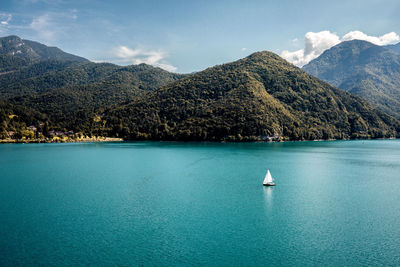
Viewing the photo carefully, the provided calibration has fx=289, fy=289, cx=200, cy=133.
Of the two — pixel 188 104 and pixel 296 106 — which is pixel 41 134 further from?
pixel 296 106

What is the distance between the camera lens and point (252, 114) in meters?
145

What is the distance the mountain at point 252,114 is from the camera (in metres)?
145

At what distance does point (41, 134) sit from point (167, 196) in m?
145

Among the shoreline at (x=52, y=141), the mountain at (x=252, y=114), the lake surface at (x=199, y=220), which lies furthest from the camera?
the mountain at (x=252, y=114)

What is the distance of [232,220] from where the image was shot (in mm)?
26125

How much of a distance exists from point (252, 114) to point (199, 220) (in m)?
123

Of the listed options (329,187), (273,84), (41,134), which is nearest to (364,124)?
(273,84)

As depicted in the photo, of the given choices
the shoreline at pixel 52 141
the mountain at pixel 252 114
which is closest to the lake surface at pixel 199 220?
the mountain at pixel 252 114

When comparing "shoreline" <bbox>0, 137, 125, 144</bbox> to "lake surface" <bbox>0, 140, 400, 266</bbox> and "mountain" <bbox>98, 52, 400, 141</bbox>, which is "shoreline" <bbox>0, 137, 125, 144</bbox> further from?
"lake surface" <bbox>0, 140, 400, 266</bbox>

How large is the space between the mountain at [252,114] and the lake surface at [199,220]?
97.3m

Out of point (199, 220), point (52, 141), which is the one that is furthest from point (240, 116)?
point (199, 220)

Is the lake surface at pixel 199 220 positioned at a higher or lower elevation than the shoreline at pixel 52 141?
lower

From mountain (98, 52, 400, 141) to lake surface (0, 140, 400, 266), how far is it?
97.3m

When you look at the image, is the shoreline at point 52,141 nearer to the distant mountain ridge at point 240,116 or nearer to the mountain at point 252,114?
the distant mountain ridge at point 240,116
